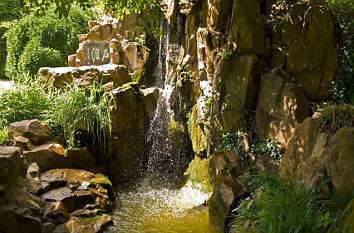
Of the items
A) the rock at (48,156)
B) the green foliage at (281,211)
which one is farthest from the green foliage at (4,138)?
the green foliage at (281,211)

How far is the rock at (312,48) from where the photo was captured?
511 cm

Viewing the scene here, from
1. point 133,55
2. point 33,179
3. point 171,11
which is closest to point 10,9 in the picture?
point 133,55

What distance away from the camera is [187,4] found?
7.04 metres

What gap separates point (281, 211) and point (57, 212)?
3257mm

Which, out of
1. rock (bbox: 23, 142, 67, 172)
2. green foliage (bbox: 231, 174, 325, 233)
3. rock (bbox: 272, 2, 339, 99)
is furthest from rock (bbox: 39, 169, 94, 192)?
rock (bbox: 272, 2, 339, 99)

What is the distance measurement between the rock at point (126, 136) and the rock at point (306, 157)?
12.6ft

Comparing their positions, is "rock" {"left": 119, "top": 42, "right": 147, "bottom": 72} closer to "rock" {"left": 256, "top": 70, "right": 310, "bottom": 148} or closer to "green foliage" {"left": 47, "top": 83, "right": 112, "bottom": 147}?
"green foliage" {"left": 47, "top": 83, "right": 112, "bottom": 147}

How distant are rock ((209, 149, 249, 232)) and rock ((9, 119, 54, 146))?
3401mm

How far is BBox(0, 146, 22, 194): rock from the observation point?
3.91 m

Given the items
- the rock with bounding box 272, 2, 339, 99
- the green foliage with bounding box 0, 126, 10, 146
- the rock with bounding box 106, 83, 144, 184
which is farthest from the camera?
the rock with bounding box 106, 83, 144, 184

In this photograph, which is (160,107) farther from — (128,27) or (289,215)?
(289,215)

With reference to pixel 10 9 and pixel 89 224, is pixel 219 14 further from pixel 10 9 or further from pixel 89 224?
pixel 10 9

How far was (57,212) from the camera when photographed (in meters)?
4.43

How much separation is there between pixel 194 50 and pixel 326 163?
4.17 m
